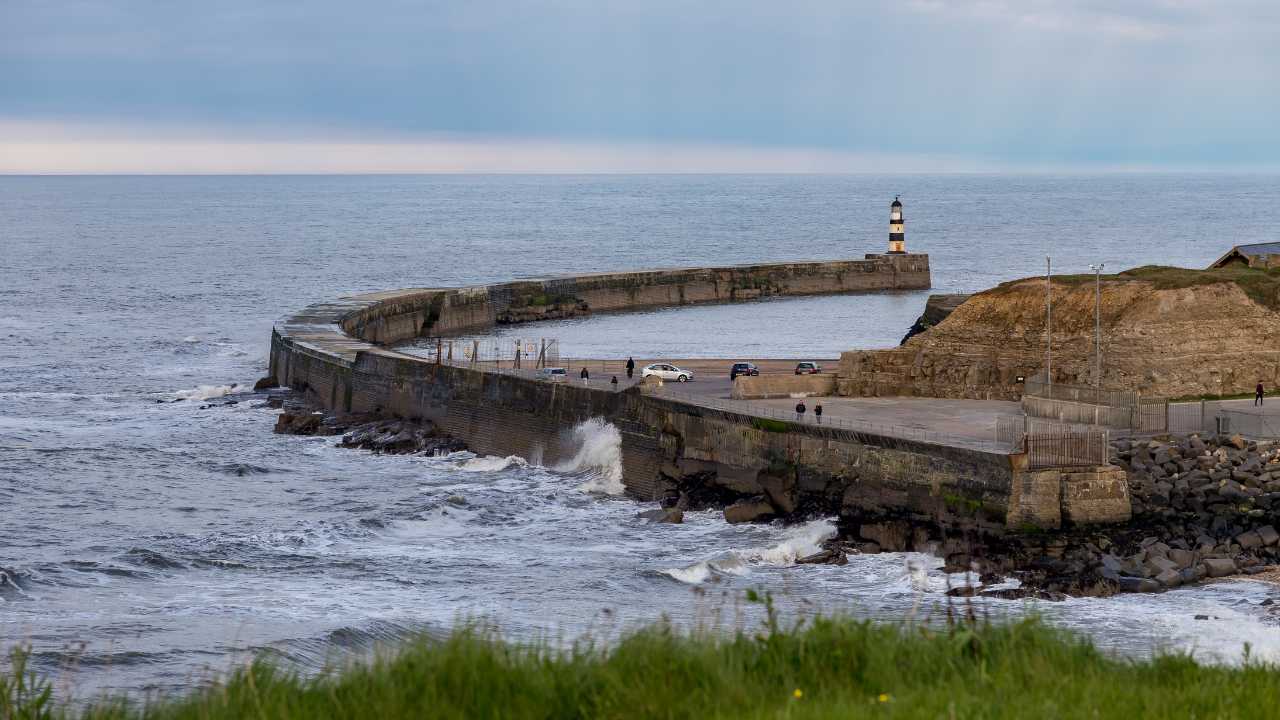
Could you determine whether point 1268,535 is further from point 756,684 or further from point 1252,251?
point 1252,251

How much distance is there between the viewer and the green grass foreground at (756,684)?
1392cm

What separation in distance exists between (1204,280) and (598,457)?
56.7 feet

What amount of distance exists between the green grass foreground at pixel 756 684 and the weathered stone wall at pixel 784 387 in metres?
31.0

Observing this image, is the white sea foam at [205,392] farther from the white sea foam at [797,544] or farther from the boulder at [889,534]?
the boulder at [889,534]

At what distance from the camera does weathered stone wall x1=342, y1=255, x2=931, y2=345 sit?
8375 cm

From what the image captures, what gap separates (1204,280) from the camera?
146 ft

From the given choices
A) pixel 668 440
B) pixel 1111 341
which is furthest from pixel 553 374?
pixel 1111 341

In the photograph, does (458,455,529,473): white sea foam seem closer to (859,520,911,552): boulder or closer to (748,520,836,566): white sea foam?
(748,520,836,566): white sea foam

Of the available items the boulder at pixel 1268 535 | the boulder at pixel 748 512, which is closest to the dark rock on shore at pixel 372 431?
the boulder at pixel 748 512

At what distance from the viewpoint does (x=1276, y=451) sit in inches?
1407

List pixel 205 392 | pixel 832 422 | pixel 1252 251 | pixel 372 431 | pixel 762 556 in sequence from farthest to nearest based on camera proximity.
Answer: pixel 205 392, pixel 1252 251, pixel 372 431, pixel 832 422, pixel 762 556

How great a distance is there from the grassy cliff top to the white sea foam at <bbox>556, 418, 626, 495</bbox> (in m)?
11.8

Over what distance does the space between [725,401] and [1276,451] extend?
14.8 meters

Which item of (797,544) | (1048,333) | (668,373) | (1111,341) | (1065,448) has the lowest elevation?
(797,544)
